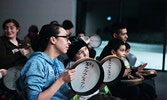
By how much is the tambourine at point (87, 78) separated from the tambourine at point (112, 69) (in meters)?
0.20

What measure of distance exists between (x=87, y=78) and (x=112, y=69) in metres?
0.32

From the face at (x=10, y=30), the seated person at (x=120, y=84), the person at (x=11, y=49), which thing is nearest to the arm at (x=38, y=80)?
the seated person at (x=120, y=84)

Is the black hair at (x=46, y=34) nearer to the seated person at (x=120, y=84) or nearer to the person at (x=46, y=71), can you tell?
the person at (x=46, y=71)

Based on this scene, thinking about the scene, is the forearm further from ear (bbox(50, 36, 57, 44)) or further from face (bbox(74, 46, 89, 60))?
face (bbox(74, 46, 89, 60))

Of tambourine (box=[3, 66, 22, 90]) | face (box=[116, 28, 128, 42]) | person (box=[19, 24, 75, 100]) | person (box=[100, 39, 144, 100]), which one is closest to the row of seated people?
person (box=[19, 24, 75, 100])

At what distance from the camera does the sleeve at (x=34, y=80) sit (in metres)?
1.12

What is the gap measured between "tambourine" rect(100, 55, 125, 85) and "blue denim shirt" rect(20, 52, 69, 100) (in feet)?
1.31

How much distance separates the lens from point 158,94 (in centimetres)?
377

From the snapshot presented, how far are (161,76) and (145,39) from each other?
10829 mm

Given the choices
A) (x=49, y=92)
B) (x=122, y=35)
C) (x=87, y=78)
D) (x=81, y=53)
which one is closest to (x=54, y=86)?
(x=49, y=92)

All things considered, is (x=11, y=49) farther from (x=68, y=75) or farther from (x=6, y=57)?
(x=68, y=75)

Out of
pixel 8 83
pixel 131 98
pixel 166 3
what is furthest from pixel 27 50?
pixel 166 3

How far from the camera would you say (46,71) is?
1229 millimetres

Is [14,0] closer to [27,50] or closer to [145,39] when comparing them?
[27,50]
